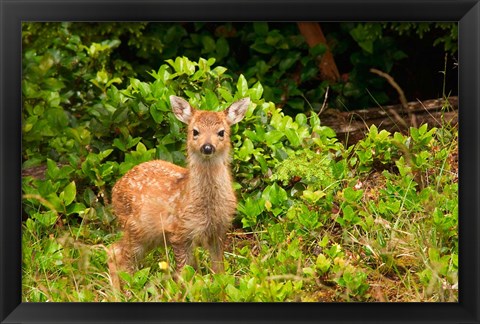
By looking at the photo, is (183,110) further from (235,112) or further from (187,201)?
(187,201)

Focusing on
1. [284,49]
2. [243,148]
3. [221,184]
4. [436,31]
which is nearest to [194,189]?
[221,184]

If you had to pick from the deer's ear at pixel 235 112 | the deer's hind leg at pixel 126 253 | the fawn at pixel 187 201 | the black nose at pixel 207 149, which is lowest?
the deer's hind leg at pixel 126 253

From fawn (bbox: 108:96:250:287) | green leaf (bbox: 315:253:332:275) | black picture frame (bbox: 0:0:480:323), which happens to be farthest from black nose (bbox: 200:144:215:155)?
black picture frame (bbox: 0:0:480:323)

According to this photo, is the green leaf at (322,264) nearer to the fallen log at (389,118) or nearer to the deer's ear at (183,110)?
the deer's ear at (183,110)

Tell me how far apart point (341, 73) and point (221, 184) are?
13.8 feet

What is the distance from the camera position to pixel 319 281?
7078 mm

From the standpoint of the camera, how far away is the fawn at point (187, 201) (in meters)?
7.62

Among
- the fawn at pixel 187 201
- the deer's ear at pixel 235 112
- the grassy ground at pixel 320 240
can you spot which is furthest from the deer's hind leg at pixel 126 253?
the deer's ear at pixel 235 112

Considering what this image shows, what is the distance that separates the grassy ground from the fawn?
145 millimetres
